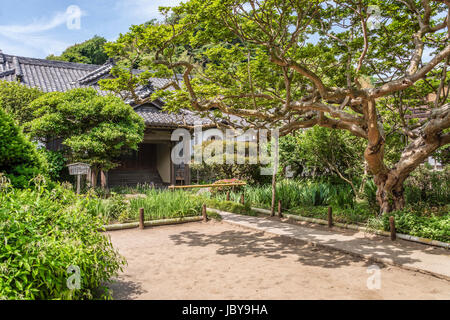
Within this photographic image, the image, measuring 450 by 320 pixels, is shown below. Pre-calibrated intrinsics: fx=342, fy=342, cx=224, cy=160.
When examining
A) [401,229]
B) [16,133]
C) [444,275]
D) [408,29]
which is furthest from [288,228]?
[16,133]

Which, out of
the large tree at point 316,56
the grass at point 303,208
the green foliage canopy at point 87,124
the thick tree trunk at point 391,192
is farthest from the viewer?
the green foliage canopy at point 87,124

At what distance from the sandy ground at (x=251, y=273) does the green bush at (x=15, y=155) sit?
237cm

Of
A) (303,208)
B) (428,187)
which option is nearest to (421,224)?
(303,208)

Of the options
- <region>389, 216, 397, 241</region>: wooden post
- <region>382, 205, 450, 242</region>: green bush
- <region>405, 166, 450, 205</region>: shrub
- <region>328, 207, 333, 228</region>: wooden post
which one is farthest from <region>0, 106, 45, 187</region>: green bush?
<region>405, 166, 450, 205</region>: shrub

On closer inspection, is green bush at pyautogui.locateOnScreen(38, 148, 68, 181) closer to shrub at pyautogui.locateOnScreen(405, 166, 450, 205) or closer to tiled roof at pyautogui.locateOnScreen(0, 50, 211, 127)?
tiled roof at pyautogui.locateOnScreen(0, 50, 211, 127)

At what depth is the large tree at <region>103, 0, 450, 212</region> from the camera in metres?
7.34

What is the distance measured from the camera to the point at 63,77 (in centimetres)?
2122

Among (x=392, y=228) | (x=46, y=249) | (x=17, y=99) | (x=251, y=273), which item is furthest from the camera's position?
(x=17, y=99)

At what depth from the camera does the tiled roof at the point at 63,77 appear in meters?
18.7

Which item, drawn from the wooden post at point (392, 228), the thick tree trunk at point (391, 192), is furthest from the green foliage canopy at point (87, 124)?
the wooden post at point (392, 228)

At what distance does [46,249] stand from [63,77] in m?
20.1

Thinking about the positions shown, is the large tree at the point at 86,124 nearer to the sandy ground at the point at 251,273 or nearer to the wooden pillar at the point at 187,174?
the sandy ground at the point at 251,273

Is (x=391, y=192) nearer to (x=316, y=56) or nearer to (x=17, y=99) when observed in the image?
(x=316, y=56)
